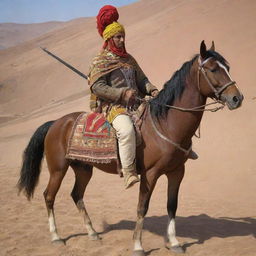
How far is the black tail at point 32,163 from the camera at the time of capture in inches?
209

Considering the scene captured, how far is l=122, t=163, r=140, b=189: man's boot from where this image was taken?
4.06m

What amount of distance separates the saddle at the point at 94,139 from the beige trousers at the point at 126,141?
0.13 metres

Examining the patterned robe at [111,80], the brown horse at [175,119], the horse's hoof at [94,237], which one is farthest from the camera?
the horse's hoof at [94,237]

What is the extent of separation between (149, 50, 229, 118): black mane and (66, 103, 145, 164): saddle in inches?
7.1

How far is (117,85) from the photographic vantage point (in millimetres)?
4371

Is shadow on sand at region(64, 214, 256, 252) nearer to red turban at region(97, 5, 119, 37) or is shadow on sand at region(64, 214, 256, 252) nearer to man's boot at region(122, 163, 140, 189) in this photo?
man's boot at region(122, 163, 140, 189)

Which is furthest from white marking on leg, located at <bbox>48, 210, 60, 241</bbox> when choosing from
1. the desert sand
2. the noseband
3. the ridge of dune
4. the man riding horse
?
the ridge of dune

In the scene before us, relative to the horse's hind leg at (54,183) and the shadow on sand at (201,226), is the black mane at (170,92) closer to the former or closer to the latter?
the horse's hind leg at (54,183)

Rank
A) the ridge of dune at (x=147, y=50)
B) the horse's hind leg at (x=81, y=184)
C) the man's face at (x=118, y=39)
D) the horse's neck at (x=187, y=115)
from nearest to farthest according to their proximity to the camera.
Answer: the horse's neck at (x=187, y=115) → the man's face at (x=118, y=39) → the horse's hind leg at (x=81, y=184) → the ridge of dune at (x=147, y=50)

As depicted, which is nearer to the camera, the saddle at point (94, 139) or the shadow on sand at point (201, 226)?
the saddle at point (94, 139)

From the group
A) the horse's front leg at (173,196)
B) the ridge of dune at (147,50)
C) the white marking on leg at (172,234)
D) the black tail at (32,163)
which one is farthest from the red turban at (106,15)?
the ridge of dune at (147,50)

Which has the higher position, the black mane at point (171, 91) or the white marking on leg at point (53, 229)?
the black mane at point (171, 91)

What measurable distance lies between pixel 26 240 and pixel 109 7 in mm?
3384

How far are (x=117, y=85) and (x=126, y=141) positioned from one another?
0.74 metres
